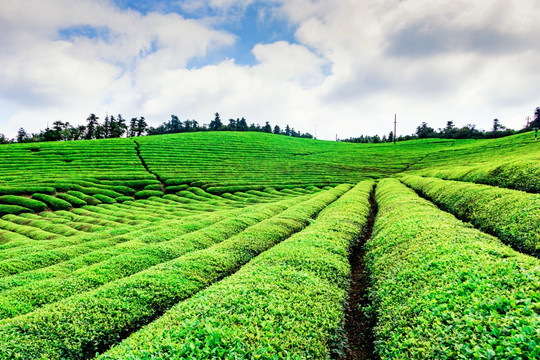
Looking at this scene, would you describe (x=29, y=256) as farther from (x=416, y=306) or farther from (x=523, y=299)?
(x=523, y=299)

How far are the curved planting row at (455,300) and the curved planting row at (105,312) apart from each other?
306 inches

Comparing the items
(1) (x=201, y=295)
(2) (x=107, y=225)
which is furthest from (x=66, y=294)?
(2) (x=107, y=225)

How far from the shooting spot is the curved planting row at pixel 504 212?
10.4 meters

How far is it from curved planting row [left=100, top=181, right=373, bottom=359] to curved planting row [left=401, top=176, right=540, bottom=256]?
6761 millimetres

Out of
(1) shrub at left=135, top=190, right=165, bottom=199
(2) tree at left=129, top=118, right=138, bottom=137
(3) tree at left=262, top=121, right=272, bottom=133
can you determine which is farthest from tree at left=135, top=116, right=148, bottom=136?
(1) shrub at left=135, top=190, right=165, bottom=199

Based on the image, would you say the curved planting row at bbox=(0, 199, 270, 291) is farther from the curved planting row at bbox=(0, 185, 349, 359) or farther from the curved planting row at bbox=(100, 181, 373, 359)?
the curved planting row at bbox=(100, 181, 373, 359)

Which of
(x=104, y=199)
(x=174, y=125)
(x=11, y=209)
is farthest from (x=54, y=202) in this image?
(x=174, y=125)

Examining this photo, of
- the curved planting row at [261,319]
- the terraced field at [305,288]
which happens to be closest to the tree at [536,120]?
the terraced field at [305,288]

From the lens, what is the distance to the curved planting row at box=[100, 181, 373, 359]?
244 inches

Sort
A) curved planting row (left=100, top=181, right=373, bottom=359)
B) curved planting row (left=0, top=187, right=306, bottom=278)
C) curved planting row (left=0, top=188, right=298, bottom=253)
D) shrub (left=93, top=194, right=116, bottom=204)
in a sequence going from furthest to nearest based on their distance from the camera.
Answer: shrub (left=93, top=194, right=116, bottom=204), curved planting row (left=0, top=188, right=298, bottom=253), curved planting row (left=0, top=187, right=306, bottom=278), curved planting row (left=100, top=181, right=373, bottom=359)

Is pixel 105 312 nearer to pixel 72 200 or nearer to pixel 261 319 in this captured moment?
pixel 261 319

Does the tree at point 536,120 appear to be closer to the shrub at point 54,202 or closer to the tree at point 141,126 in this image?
the shrub at point 54,202

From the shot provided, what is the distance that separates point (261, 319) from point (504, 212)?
1270 cm

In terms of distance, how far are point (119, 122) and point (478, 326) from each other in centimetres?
14807
